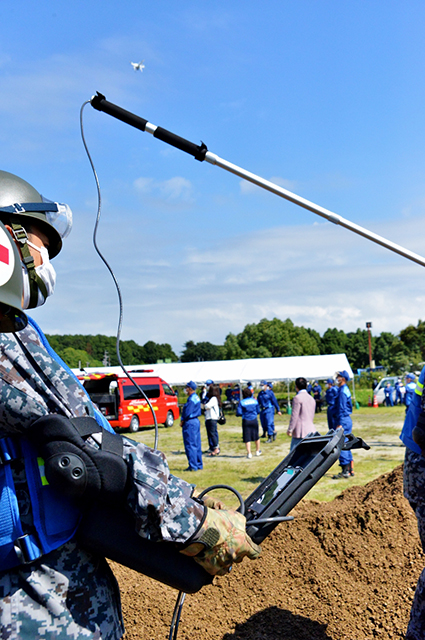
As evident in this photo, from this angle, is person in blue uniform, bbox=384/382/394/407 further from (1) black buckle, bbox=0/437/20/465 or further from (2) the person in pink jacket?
(1) black buckle, bbox=0/437/20/465

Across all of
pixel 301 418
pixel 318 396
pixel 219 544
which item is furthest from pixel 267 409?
pixel 219 544

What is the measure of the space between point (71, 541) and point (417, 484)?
1.90m

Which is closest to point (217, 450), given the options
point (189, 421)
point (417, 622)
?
point (189, 421)

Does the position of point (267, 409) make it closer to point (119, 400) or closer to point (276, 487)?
point (119, 400)

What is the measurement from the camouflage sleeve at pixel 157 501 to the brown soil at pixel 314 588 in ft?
8.15

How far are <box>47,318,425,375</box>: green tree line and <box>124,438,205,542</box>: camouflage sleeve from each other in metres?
35.5

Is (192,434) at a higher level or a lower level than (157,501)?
lower

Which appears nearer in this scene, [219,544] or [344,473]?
[219,544]

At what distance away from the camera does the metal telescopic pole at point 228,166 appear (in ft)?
8.30

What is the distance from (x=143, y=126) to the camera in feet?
8.58

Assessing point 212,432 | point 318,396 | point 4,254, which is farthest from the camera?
point 318,396

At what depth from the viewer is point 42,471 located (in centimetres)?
158

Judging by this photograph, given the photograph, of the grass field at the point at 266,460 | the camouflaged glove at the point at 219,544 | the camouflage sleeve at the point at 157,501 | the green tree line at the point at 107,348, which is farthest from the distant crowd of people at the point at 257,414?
the green tree line at the point at 107,348

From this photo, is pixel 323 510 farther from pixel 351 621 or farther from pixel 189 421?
pixel 189 421
